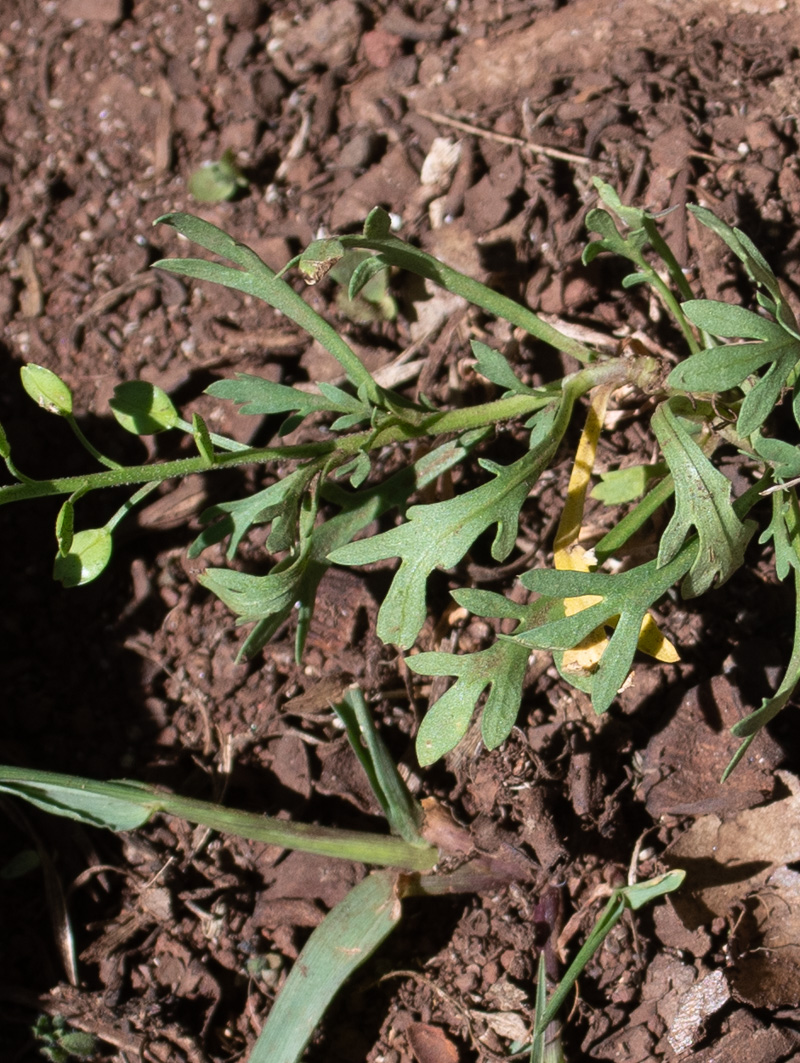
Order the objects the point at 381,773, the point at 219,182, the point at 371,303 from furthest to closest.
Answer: the point at 219,182, the point at 371,303, the point at 381,773

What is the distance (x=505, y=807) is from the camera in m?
2.30

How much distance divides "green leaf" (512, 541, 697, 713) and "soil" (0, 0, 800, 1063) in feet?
1.86

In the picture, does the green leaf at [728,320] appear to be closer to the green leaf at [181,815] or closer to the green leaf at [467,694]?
the green leaf at [467,694]

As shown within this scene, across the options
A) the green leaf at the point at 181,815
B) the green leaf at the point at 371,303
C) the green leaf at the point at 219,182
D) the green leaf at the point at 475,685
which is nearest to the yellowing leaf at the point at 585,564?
the green leaf at the point at 475,685

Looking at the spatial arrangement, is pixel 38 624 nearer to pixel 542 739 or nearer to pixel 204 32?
pixel 542 739

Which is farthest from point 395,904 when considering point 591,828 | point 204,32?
point 204,32

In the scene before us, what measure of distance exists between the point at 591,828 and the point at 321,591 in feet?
3.10

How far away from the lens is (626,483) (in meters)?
2.37

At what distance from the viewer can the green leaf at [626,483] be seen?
7.64 ft

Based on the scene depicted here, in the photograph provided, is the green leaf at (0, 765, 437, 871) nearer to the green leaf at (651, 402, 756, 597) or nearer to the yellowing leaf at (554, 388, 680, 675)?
the yellowing leaf at (554, 388, 680, 675)

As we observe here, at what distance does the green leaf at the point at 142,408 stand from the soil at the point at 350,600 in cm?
64

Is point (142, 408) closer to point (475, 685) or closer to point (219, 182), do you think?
point (475, 685)

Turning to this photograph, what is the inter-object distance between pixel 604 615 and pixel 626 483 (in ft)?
2.00

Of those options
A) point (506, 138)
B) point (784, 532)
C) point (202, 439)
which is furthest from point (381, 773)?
point (506, 138)
